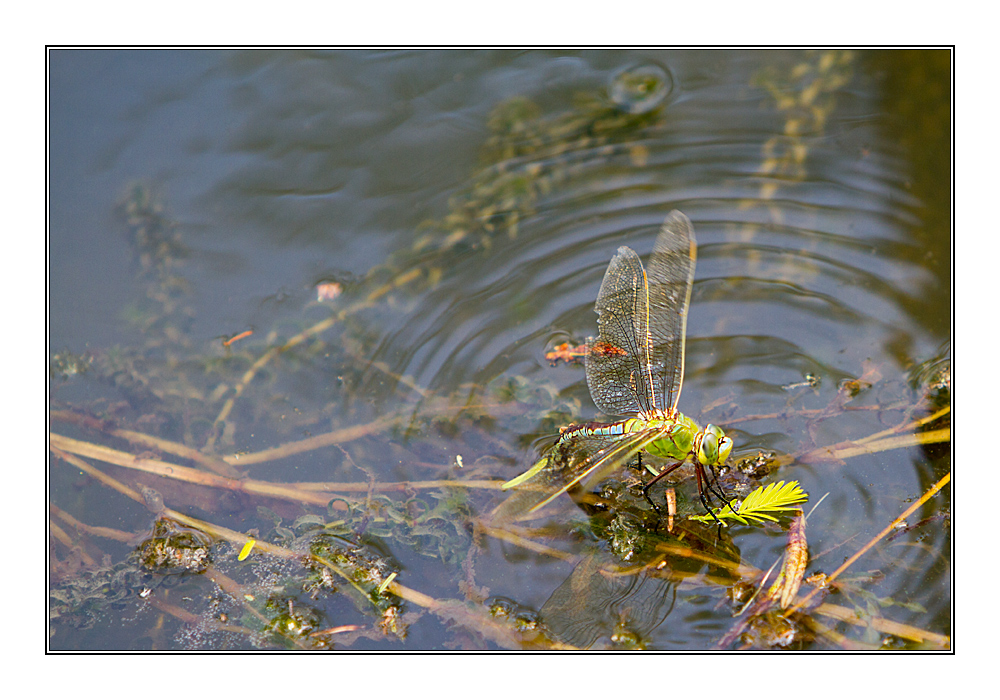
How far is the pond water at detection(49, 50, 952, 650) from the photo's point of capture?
2.68m

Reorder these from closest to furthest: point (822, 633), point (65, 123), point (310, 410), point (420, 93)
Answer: point (822, 633) → point (310, 410) → point (65, 123) → point (420, 93)

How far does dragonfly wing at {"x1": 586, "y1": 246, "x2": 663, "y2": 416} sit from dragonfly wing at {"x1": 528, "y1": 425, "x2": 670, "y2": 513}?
4.7 inches

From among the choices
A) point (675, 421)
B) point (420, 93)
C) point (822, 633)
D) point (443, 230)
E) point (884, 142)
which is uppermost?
point (420, 93)

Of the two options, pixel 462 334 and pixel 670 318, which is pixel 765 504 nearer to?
pixel 670 318

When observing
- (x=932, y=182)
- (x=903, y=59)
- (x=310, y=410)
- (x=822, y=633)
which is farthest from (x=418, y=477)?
(x=903, y=59)

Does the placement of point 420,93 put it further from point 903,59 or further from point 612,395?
point 903,59

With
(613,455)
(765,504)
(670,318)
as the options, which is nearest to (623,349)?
(670,318)

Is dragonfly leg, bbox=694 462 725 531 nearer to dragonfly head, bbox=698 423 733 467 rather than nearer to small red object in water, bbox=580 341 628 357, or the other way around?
dragonfly head, bbox=698 423 733 467

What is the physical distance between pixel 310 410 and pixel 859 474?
8.26 ft

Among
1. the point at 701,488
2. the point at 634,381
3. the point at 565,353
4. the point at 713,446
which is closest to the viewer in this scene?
the point at 713,446

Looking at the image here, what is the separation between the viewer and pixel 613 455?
2.81m

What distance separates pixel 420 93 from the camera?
358cm

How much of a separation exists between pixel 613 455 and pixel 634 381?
13.5 inches

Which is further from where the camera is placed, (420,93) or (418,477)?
(420,93)
